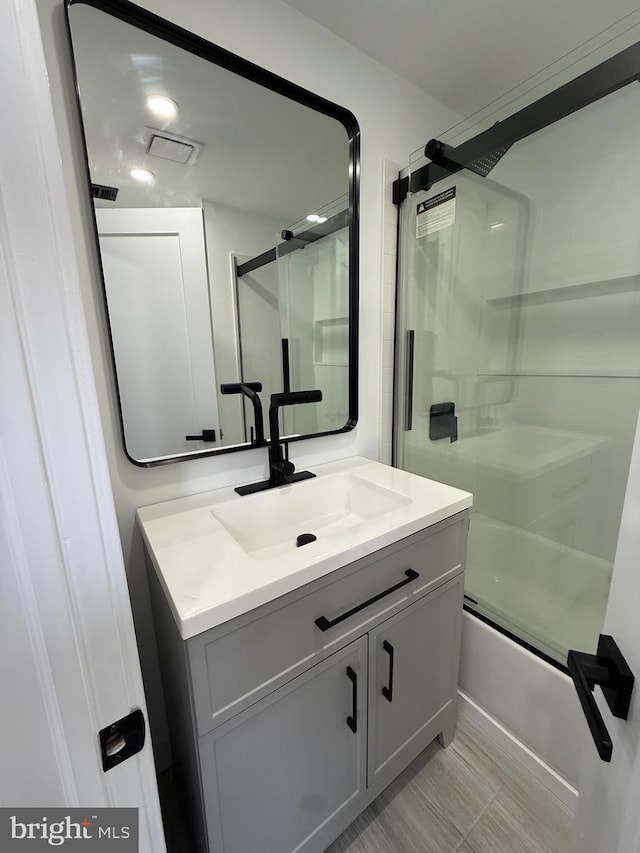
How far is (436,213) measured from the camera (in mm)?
1367

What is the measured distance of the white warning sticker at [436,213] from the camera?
1351 mm

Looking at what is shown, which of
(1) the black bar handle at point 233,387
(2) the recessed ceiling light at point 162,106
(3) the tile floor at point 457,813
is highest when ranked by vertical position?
(2) the recessed ceiling light at point 162,106

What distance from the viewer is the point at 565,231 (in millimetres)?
1539

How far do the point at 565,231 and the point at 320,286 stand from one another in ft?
3.73

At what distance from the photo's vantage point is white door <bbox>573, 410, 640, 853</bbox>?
409 millimetres

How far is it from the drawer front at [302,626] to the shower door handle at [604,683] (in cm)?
43

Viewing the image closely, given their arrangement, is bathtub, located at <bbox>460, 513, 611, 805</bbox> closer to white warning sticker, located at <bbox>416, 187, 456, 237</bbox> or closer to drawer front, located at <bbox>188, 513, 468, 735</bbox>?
drawer front, located at <bbox>188, 513, 468, 735</bbox>

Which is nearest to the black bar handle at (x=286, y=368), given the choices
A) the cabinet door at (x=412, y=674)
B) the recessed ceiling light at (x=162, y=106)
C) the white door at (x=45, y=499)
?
the recessed ceiling light at (x=162, y=106)

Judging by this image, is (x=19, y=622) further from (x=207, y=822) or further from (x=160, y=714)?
(x=160, y=714)

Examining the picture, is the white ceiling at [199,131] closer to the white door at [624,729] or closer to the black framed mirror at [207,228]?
the black framed mirror at [207,228]

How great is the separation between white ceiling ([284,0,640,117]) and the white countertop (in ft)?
4.74

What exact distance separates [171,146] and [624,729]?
1434 millimetres

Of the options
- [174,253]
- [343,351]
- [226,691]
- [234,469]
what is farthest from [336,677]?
[174,253]

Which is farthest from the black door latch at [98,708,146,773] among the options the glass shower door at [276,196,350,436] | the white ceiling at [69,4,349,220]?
the white ceiling at [69,4,349,220]
